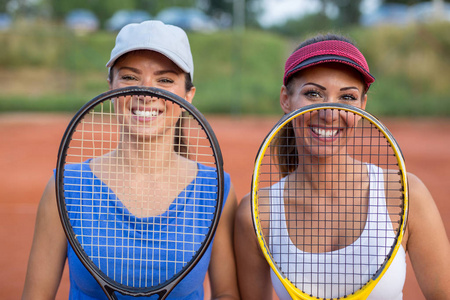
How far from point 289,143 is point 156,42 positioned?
24.9 inches

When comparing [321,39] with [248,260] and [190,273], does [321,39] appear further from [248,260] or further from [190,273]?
[190,273]

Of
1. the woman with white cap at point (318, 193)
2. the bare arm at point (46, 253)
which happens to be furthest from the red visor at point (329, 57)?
the bare arm at point (46, 253)

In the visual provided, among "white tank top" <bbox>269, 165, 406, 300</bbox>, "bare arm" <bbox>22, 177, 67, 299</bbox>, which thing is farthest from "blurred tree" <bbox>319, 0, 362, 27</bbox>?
"bare arm" <bbox>22, 177, 67, 299</bbox>

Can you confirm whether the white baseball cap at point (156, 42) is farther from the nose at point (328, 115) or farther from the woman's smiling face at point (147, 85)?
the nose at point (328, 115)

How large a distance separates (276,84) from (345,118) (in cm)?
1313

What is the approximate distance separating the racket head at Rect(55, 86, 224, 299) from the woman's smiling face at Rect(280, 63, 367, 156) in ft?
1.07

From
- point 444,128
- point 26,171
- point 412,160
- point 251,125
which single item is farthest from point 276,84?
point 26,171

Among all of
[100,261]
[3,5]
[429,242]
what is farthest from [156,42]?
[3,5]

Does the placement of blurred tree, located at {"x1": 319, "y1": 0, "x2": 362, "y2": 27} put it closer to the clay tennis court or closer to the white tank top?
the clay tennis court

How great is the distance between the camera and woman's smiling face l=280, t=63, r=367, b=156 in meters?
1.62

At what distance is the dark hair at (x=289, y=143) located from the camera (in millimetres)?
1799

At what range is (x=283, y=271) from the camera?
1612 mm

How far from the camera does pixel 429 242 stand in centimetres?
165

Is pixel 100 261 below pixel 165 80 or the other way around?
below
